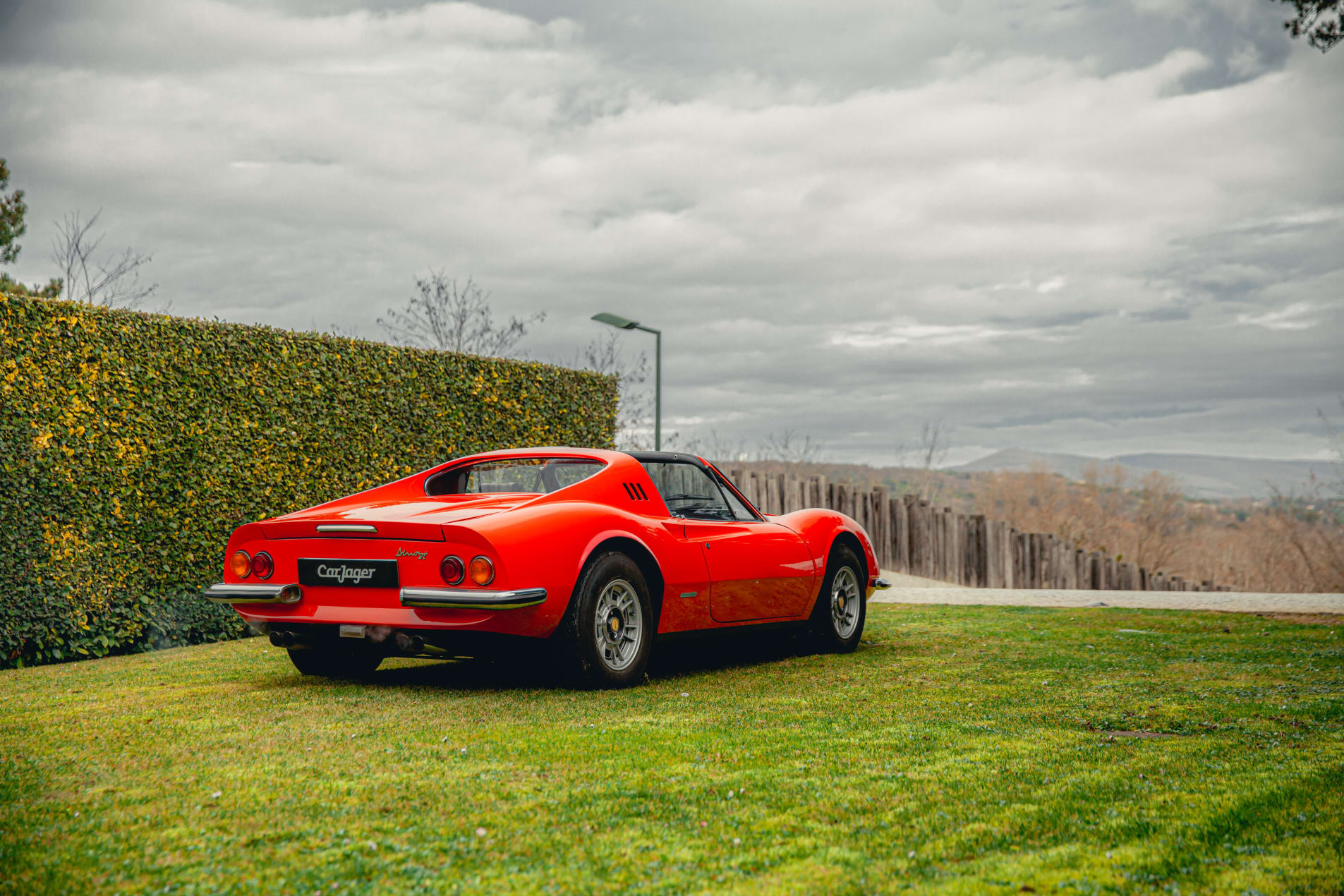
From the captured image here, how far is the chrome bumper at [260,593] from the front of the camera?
20.8 ft

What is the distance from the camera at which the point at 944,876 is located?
121 inches

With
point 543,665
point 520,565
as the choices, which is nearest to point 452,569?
point 520,565

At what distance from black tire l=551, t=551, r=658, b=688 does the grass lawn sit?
0.18 meters

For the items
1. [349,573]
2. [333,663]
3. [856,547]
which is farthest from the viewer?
[856,547]

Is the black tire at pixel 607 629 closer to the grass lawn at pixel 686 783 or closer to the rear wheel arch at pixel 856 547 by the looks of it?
the grass lawn at pixel 686 783

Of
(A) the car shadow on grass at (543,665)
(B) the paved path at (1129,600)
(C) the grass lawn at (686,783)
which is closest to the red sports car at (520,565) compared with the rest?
(A) the car shadow on grass at (543,665)

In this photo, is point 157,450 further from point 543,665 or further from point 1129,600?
point 1129,600

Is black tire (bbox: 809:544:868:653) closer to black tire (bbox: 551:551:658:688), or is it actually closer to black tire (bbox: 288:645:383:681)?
black tire (bbox: 551:551:658:688)

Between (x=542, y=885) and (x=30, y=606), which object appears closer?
(x=542, y=885)

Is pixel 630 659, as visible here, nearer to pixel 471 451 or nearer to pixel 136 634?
pixel 136 634

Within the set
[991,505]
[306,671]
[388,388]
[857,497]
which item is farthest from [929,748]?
[991,505]

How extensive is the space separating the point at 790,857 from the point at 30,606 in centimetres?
753

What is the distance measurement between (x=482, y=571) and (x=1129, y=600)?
10926 mm

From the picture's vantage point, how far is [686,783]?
4102 mm
